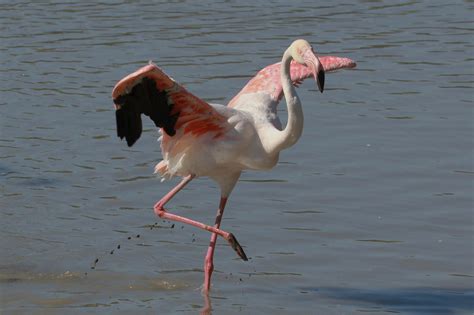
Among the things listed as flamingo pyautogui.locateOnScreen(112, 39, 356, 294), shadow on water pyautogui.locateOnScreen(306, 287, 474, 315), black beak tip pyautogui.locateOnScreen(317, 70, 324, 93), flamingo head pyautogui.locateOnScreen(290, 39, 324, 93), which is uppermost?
flamingo head pyautogui.locateOnScreen(290, 39, 324, 93)

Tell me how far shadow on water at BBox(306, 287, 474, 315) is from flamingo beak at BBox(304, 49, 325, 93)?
1.56 metres

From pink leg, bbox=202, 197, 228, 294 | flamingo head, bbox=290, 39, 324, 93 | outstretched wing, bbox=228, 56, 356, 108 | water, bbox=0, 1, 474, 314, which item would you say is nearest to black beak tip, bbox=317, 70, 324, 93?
flamingo head, bbox=290, 39, 324, 93

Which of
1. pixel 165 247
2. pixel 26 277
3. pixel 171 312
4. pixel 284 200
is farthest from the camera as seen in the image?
pixel 284 200

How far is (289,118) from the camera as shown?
26.0ft

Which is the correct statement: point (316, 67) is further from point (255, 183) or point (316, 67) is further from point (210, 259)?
point (255, 183)

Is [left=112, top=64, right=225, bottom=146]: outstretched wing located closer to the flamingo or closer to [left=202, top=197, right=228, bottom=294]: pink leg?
the flamingo

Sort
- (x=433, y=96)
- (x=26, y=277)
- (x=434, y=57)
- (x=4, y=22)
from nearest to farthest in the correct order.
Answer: (x=26, y=277) → (x=433, y=96) → (x=434, y=57) → (x=4, y=22)

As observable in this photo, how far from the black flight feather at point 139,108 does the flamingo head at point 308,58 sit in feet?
3.02

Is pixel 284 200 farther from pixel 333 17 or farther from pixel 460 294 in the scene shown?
pixel 333 17

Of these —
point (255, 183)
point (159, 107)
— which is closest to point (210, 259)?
point (159, 107)

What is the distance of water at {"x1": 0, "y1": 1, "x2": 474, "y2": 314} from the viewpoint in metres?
8.41

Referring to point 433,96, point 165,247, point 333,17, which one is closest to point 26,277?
point 165,247

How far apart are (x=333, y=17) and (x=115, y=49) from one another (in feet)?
11.0

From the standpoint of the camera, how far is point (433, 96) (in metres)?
12.7
